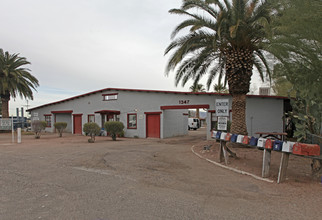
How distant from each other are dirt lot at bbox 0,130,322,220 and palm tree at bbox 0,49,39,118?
22.5 m

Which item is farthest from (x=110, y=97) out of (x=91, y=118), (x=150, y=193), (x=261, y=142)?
(x=150, y=193)

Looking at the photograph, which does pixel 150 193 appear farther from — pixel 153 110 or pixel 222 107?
pixel 153 110

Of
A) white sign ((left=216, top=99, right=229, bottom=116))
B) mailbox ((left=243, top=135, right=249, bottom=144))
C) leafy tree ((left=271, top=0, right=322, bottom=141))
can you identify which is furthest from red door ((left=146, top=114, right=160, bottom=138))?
mailbox ((left=243, top=135, right=249, bottom=144))

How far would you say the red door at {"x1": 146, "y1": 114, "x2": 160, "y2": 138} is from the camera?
2058 cm

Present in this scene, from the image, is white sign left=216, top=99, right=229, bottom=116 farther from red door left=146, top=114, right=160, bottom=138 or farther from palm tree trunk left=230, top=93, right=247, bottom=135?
red door left=146, top=114, right=160, bottom=138

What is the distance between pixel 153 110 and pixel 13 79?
17.8 meters

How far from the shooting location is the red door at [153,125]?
20.6m

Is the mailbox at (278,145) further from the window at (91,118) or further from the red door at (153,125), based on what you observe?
the window at (91,118)

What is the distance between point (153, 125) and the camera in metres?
20.8

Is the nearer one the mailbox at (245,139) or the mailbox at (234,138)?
the mailbox at (245,139)

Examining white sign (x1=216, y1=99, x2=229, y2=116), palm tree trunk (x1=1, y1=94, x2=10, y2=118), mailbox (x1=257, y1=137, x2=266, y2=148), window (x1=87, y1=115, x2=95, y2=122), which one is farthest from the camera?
Answer: palm tree trunk (x1=1, y1=94, x2=10, y2=118)

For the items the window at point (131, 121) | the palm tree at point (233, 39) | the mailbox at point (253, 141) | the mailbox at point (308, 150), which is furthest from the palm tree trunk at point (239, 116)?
the window at point (131, 121)

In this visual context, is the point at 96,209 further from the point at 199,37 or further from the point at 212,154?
the point at 199,37

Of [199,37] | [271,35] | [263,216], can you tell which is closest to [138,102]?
[199,37]
